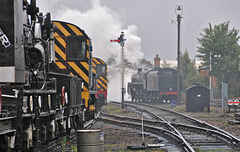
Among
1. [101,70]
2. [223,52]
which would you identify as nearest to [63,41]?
[101,70]

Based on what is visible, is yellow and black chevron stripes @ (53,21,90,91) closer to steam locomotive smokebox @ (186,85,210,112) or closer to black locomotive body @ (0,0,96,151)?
black locomotive body @ (0,0,96,151)

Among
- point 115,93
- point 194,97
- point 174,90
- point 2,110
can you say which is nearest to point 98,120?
point 194,97

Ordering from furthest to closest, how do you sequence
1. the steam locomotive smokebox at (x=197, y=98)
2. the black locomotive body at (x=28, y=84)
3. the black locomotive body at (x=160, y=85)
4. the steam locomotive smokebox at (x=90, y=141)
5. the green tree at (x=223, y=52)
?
the green tree at (x=223, y=52) → the black locomotive body at (x=160, y=85) → the steam locomotive smokebox at (x=197, y=98) → the steam locomotive smokebox at (x=90, y=141) → the black locomotive body at (x=28, y=84)

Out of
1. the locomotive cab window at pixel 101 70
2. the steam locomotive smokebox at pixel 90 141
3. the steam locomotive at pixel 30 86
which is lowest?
the steam locomotive smokebox at pixel 90 141

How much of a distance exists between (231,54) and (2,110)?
4569 cm

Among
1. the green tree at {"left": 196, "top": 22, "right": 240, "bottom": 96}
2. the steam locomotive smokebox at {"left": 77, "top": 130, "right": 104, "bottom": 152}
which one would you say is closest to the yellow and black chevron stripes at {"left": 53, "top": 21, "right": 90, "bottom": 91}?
the steam locomotive smokebox at {"left": 77, "top": 130, "right": 104, "bottom": 152}

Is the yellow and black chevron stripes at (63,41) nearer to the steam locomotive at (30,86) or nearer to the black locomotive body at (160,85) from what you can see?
the steam locomotive at (30,86)

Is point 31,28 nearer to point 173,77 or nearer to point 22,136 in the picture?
point 22,136

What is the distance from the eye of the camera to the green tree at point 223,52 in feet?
154

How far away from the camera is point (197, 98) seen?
24.1 meters

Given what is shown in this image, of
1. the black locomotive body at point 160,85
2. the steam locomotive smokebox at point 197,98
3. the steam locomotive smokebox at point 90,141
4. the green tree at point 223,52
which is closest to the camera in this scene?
the steam locomotive smokebox at point 90,141

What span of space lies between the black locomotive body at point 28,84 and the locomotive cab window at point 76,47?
2.60 meters

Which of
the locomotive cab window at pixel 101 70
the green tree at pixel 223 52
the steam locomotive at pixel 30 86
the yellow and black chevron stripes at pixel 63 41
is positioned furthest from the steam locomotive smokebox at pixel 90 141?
the green tree at pixel 223 52

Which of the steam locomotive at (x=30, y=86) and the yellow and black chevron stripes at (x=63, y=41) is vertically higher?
the yellow and black chevron stripes at (x=63, y=41)
